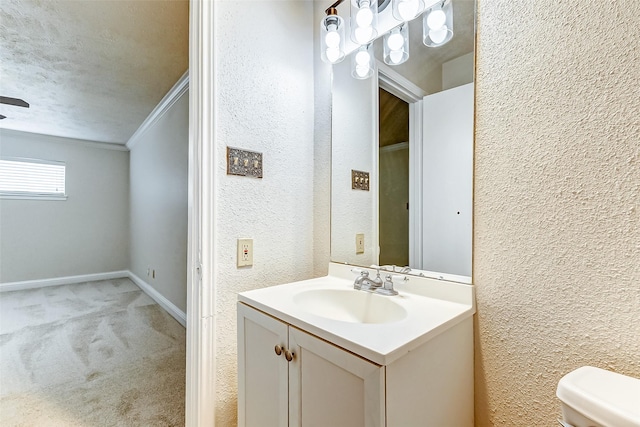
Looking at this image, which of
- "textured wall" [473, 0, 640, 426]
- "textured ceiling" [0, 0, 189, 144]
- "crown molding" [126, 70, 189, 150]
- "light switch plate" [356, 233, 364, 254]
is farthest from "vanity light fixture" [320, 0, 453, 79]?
"crown molding" [126, 70, 189, 150]

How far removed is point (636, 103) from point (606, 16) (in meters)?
0.24

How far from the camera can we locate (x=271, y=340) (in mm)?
901

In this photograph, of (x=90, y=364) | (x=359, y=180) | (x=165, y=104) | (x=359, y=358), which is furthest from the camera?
(x=165, y=104)

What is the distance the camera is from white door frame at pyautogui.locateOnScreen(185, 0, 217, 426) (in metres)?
1.12

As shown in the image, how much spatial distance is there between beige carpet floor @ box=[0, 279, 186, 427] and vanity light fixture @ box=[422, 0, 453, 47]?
2.19 m

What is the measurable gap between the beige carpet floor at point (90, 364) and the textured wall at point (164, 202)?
1.41 feet

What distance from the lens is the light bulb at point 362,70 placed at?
129cm

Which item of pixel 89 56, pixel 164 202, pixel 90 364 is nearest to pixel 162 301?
pixel 164 202

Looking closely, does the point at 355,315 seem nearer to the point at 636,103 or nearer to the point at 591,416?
the point at 591,416

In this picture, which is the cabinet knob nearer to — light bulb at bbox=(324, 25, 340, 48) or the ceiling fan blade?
light bulb at bbox=(324, 25, 340, 48)

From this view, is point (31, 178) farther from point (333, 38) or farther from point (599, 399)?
point (599, 399)

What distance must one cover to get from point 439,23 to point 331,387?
4.06ft

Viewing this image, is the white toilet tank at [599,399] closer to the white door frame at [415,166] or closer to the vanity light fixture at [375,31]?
the white door frame at [415,166]

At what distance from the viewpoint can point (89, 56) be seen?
7.30ft
